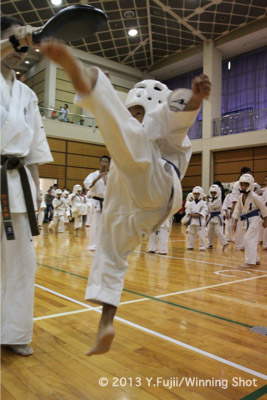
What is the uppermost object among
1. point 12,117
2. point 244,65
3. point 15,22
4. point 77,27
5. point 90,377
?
point 244,65

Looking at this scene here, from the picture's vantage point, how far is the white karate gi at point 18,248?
1.90 m

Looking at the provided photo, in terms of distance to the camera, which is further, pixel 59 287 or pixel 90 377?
pixel 59 287

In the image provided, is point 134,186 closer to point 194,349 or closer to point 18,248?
point 18,248

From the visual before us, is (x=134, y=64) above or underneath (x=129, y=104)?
above

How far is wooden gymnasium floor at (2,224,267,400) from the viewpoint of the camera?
5.35ft

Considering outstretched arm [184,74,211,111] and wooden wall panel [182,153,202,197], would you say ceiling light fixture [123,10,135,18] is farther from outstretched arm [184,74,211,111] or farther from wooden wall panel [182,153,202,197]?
outstretched arm [184,74,211,111]

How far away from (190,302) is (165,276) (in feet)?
3.69

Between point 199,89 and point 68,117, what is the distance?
43.8 ft

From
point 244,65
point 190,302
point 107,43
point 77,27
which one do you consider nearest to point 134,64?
point 107,43

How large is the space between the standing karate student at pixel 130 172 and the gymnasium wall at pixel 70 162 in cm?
1298

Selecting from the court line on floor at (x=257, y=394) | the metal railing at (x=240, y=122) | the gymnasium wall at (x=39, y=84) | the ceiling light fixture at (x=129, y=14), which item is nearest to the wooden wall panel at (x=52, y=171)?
the gymnasium wall at (x=39, y=84)

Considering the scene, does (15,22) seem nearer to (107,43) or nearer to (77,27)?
(77,27)

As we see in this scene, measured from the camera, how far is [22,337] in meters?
1.98

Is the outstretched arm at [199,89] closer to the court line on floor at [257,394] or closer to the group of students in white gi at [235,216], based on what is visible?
the court line on floor at [257,394]
